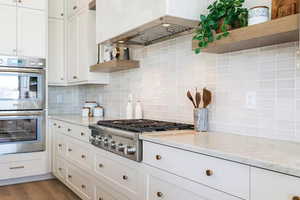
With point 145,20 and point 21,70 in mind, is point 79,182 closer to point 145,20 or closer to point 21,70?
point 21,70

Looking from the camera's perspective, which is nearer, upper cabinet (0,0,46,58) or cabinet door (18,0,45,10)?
upper cabinet (0,0,46,58)

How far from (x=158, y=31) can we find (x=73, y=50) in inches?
75.0

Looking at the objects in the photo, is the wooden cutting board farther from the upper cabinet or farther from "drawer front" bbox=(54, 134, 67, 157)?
the upper cabinet

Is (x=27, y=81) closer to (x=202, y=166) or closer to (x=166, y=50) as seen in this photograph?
(x=166, y=50)

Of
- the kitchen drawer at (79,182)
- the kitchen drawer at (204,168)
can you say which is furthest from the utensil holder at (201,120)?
the kitchen drawer at (79,182)

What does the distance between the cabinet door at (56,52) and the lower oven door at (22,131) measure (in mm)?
628

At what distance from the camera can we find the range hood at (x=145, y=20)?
1.89m

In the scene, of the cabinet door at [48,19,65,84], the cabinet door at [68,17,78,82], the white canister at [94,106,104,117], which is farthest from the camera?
the cabinet door at [48,19,65,84]

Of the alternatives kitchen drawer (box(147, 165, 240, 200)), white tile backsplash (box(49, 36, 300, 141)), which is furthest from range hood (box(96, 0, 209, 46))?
kitchen drawer (box(147, 165, 240, 200))

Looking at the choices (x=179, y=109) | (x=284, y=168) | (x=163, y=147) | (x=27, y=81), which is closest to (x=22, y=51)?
(x=27, y=81)

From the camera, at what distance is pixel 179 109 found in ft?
7.82

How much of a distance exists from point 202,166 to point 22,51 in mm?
3044

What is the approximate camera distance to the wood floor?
3047mm

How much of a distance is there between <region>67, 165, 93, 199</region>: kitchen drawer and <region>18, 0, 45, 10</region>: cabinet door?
6.95 feet
